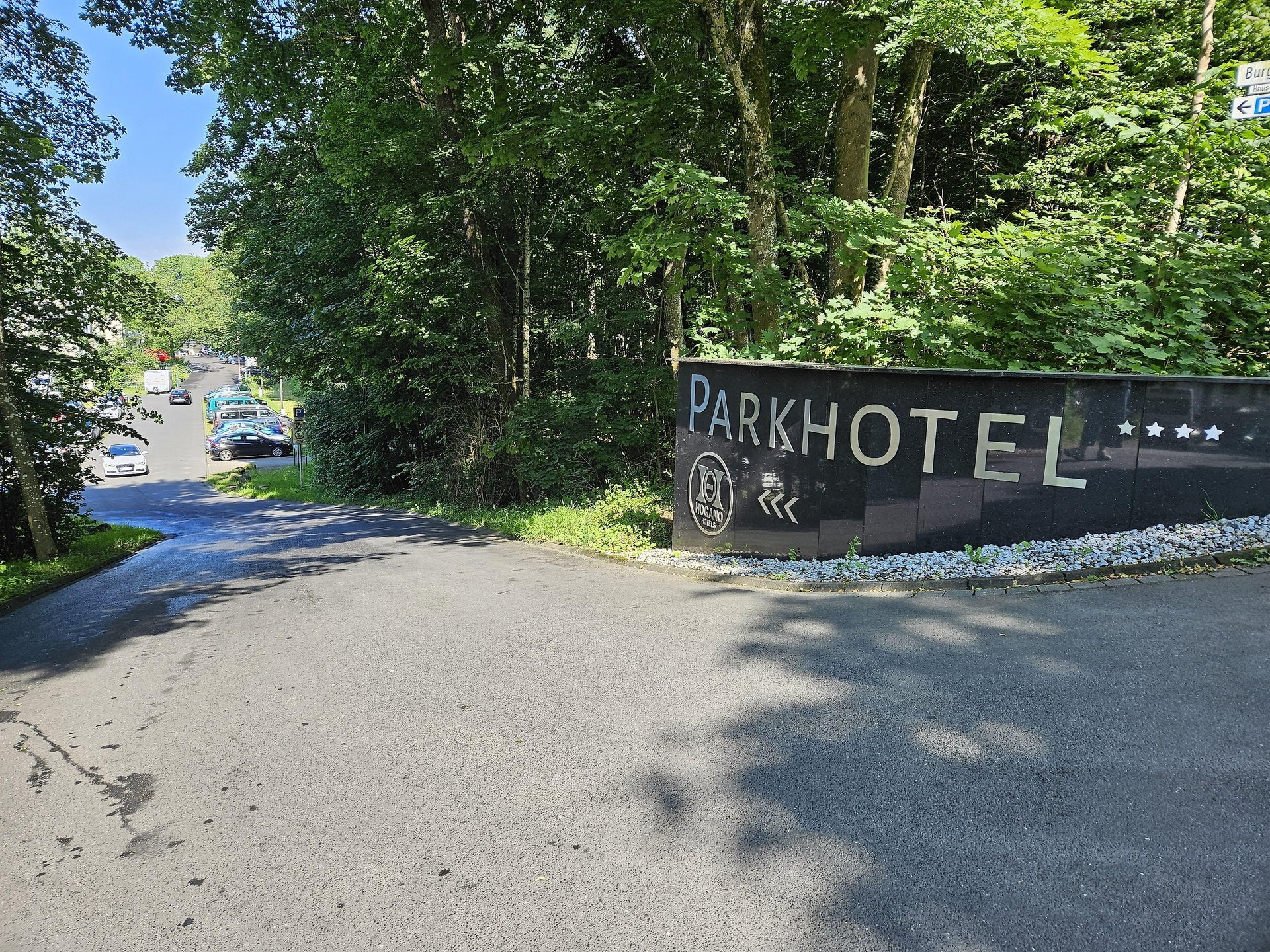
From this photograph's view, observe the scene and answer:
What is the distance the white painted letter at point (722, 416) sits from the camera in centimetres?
855

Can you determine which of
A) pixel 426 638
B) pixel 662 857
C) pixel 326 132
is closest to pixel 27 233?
pixel 326 132

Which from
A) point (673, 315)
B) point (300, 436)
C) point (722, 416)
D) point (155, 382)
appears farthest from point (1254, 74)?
point (155, 382)

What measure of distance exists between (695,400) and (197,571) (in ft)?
26.3

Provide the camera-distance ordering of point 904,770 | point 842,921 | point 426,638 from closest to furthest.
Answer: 1. point 842,921
2. point 904,770
3. point 426,638

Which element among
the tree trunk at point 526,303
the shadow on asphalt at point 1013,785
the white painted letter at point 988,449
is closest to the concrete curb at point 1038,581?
the shadow on asphalt at point 1013,785

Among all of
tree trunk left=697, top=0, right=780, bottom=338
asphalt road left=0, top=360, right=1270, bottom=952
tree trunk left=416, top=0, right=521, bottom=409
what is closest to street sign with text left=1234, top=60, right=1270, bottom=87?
asphalt road left=0, top=360, right=1270, bottom=952

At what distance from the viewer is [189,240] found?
89.7ft

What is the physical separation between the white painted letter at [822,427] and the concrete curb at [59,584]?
32.9 ft

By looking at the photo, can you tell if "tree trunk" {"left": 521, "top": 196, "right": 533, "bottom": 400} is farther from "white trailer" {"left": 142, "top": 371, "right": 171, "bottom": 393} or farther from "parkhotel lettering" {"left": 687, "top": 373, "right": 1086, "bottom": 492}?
"white trailer" {"left": 142, "top": 371, "right": 171, "bottom": 393}

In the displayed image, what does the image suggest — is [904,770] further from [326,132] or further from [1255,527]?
[326,132]

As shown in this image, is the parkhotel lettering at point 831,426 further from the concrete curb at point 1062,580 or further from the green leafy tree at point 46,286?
the green leafy tree at point 46,286

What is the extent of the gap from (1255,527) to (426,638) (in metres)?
6.36

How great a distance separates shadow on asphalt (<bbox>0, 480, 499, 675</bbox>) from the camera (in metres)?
7.46

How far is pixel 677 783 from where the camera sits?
11.7ft
